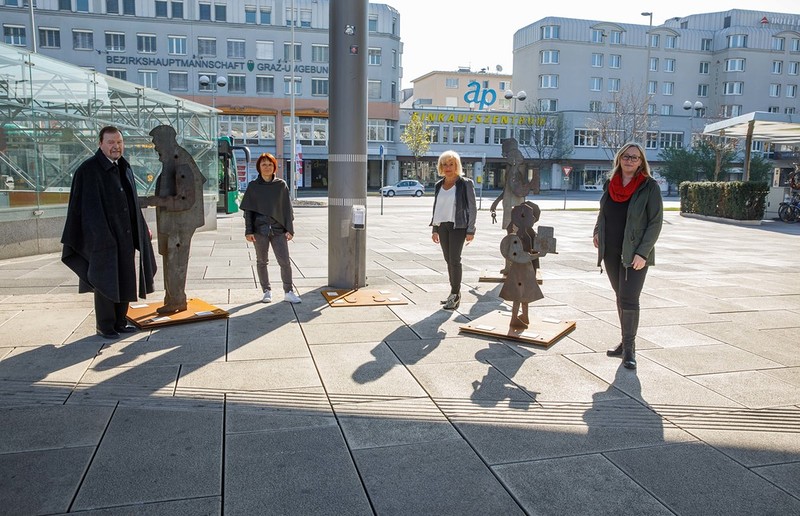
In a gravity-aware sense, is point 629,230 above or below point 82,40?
below

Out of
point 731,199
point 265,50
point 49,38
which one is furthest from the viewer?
point 265,50

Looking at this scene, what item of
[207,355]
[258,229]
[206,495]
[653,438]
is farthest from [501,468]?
[258,229]

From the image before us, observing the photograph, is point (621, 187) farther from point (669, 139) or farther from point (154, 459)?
point (669, 139)

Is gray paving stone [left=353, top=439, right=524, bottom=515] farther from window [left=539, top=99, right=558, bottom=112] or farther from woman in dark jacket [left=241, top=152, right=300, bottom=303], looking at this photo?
window [left=539, top=99, right=558, bottom=112]

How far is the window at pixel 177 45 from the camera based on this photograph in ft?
170

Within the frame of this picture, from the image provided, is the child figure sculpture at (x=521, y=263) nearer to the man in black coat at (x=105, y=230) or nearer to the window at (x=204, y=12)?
the man in black coat at (x=105, y=230)

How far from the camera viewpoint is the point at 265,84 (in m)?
54.6

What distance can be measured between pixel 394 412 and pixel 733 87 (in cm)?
7506

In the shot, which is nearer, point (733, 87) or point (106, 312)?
point (106, 312)

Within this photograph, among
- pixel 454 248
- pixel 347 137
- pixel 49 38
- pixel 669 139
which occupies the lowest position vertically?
pixel 454 248

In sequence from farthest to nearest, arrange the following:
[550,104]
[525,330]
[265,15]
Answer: [550,104] → [265,15] → [525,330]

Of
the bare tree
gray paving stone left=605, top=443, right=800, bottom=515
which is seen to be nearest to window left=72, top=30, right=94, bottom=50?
the bare tree

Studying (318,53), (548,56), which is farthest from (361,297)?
(548,56)

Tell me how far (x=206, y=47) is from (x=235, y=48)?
2.33 metres
